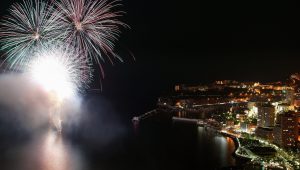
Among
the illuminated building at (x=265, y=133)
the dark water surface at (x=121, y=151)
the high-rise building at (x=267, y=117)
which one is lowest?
the dark water surface at (x=121, y=151)

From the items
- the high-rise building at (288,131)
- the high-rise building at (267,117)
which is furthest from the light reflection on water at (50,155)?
the high-rise building at (267,117)

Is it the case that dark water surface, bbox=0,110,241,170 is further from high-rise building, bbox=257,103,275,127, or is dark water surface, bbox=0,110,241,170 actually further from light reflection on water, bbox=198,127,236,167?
high-rise building, bbox=257,103,275,127

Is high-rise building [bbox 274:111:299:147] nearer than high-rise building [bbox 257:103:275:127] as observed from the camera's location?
Yes

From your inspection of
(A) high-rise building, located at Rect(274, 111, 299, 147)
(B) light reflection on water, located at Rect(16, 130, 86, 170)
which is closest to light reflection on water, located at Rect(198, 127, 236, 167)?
(A) high-rise building, located at Rect(274, 111, 299, 147)

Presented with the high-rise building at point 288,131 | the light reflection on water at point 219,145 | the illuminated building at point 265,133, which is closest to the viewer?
the light reflection on water at point 219,145

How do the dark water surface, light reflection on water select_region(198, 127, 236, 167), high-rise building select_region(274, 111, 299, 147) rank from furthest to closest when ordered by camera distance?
high-rise building select_region(274, 111, 299, 147) → light reflection on water select_region(198, 127, 236, 167) → the dark water surface

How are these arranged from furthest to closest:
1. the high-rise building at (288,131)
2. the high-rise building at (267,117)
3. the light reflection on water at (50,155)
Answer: the high-rise building at (267,117) → the high-rise building at (288,131) → the light reflection on water at (50,155)

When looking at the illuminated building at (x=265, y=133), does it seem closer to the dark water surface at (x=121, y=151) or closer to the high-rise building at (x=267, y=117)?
the high-rise building at (x=267, y=117)
